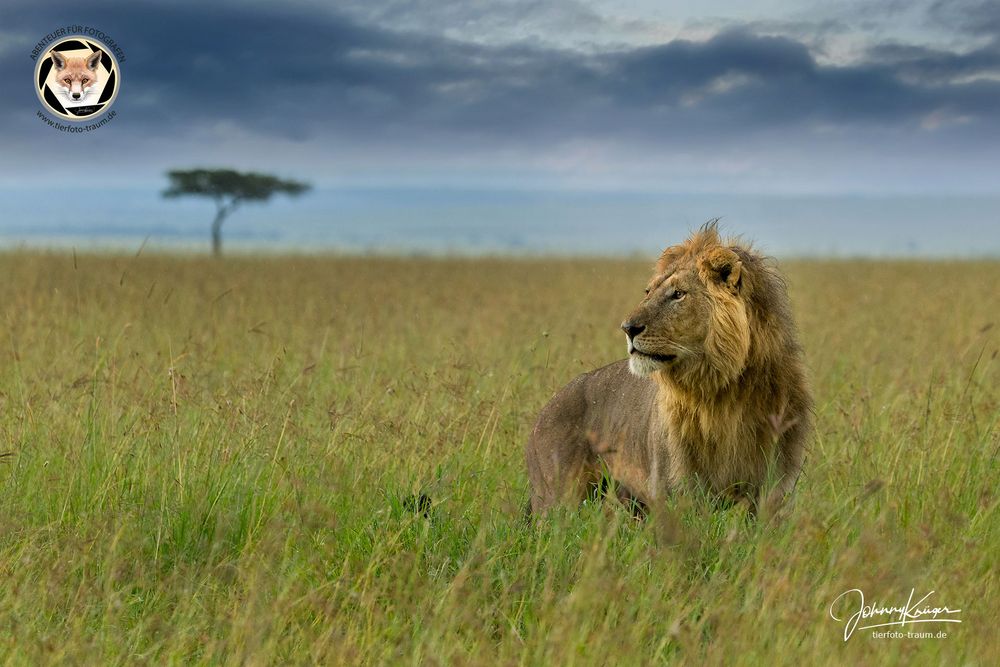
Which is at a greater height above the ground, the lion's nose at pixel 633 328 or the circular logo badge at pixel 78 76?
the circular logo badge at pixel 78 76

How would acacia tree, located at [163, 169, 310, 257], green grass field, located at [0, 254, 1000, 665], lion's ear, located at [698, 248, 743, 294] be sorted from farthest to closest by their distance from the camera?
acacia tree, located at [163, 169, 310, 257] → lion's ear, located at [698, 248, 743, 294] → green grass field, located at [0, 254, 1000, 665]

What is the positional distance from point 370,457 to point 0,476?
1978mm

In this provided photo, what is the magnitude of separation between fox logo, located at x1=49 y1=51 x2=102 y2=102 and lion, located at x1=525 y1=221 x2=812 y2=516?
699 cm

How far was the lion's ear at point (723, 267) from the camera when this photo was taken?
4.39 meters

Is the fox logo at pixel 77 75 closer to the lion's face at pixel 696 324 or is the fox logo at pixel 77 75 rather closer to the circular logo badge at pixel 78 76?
the circular logo badge at pixel 78 76

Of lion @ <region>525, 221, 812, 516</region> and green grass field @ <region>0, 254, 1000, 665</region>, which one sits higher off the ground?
lion @ <region>525, 221, 812, 516</region>

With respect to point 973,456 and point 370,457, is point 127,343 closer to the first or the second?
point 370,457

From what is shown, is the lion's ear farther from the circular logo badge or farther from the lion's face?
the circular logo badge

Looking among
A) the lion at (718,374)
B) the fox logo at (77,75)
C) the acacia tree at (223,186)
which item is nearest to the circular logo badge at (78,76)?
the fox logo at (77,75)

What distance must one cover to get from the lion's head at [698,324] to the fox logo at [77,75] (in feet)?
23.5

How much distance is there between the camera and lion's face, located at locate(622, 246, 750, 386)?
4293 mm
